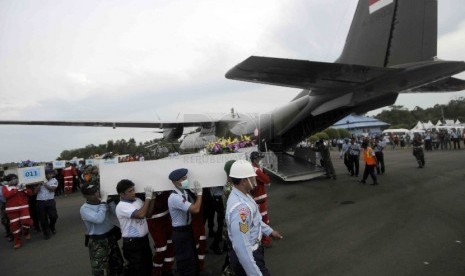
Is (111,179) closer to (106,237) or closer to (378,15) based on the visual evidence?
(106,237)

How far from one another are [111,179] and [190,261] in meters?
1.63

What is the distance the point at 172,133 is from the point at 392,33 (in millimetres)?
13177

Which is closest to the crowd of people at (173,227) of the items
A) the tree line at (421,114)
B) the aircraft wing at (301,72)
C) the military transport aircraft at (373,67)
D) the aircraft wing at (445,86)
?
the aircraft wing at (301,72)

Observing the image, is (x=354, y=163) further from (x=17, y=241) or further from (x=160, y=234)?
(x=17, y=241)

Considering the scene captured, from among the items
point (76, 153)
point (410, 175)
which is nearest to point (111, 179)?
point (410, 175)

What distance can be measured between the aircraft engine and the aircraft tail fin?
1120 centimetres

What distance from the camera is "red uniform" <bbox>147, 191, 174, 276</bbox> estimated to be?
4805 mm

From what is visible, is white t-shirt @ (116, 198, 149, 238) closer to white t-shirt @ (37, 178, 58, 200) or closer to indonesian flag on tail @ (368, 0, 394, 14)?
white t-shirt @ (37, 178, 58, 200)

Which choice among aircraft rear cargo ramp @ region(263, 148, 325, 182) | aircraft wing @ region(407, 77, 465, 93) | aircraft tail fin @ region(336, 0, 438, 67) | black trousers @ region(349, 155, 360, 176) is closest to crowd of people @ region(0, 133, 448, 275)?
aircraft tail fin @ region(336, 0, 438, 67)

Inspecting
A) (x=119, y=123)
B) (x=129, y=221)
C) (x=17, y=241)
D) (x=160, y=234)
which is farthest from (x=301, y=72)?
(x=119, y=123)

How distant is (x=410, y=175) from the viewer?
12703 millimetres

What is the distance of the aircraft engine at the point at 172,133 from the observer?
1841cm

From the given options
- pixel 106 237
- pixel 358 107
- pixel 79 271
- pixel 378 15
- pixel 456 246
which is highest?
pixel 378 15

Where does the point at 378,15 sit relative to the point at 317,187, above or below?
above
